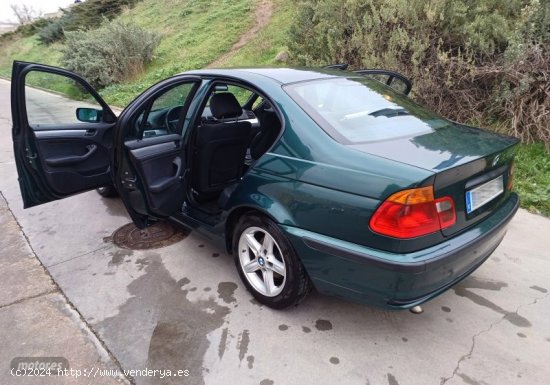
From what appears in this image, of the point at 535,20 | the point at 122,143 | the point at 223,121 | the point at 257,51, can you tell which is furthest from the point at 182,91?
the point at 257,51

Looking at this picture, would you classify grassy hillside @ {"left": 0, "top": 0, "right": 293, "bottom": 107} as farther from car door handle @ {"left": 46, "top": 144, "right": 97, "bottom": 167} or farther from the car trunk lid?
the car trunk lid

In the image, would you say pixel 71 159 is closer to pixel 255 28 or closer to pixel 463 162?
pixel 463 162

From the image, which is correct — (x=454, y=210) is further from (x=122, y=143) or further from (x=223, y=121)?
(x=122, y=143)

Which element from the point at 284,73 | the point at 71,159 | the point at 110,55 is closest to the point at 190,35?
the point at 110,55

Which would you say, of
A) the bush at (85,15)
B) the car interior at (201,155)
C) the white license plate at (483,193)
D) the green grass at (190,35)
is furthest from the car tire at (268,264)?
the bush at (85,15)

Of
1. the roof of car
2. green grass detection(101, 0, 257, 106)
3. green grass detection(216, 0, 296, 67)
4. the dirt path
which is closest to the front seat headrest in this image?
the roof of car

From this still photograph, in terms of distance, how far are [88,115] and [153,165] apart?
123 centimetres

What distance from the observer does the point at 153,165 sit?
2.92 meters

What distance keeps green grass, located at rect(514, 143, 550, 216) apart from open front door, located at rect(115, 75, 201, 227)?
11.1 ft

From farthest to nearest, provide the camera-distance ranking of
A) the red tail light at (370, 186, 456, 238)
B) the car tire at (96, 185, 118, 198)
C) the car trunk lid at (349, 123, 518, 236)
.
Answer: the car tire at (96, 185, 118, 198) → the car trunk lid at (349, 123, 518, 236) → the red tail light at (370, 186, 456, 238)

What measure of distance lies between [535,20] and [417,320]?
14.9 feet

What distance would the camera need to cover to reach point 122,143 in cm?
288

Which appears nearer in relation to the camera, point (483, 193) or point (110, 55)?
point (483, 193)

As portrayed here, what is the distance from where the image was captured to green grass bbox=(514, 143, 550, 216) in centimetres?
397
